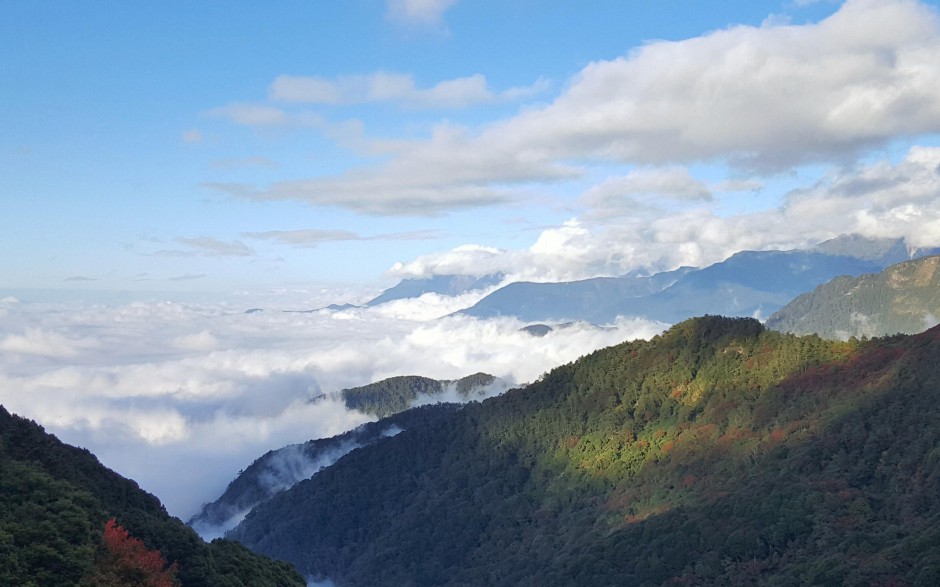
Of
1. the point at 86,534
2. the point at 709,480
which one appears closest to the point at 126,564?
the point at 86,534

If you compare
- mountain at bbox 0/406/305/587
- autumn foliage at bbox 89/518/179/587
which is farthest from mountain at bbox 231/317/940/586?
autumn foliage at bbox 89/518/179/587

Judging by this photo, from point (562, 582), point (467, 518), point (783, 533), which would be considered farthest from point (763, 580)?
point (467, 518)

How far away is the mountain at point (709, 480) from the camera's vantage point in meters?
100

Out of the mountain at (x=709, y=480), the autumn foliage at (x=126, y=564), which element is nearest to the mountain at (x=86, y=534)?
the autumn foliage at (x=126, y=564)

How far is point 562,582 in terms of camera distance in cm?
12325

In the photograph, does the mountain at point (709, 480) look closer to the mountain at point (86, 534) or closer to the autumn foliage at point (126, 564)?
the mountain at point (86, 534)

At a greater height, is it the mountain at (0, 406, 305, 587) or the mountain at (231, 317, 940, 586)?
the mountain at (0, 406, 305, 587)

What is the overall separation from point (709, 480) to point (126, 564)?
102 meters

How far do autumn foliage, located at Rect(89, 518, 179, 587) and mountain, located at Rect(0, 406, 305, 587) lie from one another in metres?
0.08

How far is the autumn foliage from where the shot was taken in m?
56.8

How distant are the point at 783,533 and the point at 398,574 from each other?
97.8m

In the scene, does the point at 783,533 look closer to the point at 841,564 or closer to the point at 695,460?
the point at 841,564

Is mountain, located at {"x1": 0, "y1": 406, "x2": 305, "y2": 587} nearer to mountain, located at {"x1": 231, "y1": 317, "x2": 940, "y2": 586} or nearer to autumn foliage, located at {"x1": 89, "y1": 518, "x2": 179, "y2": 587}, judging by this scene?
autumn foliage, located at {"x1": 89, "y1": 518, "x2": 179, "y2": 587}

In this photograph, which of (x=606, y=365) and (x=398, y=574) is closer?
(x=398, y=574)
